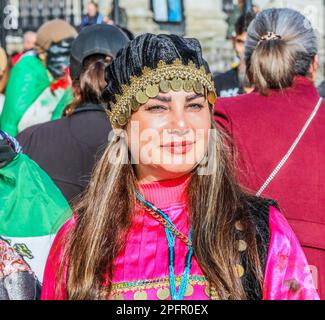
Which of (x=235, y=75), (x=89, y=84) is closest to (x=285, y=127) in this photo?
(x=89, y=84)

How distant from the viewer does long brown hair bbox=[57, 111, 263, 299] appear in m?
2.67

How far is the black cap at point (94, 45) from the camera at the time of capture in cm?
476

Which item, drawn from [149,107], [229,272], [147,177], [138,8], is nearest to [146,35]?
[149,107]

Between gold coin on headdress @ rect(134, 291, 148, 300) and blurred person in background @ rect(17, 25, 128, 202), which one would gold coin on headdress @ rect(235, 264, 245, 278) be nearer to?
gold coin on headdress @ rect(134, 291, 148, 300)

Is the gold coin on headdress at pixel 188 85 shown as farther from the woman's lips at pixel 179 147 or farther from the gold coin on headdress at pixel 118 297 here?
the gold coin on headdress at pixel 118 297

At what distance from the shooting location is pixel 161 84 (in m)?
2.82

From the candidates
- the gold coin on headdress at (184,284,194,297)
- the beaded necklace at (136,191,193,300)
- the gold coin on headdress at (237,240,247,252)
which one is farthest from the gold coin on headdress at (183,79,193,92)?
the gold coin on headdress at (184,284,194,297)

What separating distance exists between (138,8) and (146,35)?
1514cm

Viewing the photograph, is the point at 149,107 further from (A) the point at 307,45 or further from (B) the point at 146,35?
(A) the point at 307,45

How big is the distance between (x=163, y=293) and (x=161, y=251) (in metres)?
0.15

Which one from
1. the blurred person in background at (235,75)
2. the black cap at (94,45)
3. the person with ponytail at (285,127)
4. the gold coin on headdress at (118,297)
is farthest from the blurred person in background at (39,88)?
the gold coin on headdress at (118,297)

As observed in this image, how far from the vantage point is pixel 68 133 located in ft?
14.6

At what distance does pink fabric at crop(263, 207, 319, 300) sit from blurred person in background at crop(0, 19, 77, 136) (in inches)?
135

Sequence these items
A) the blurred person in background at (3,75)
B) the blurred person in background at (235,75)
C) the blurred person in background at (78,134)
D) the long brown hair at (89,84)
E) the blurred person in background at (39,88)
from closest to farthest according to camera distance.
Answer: the blurred person in background at (78,134)
the long brown hair at (89,84)
the blurred person in background at (235,75)
the blurred person in background at (39,88)
the blurred person in background at (3,75)
